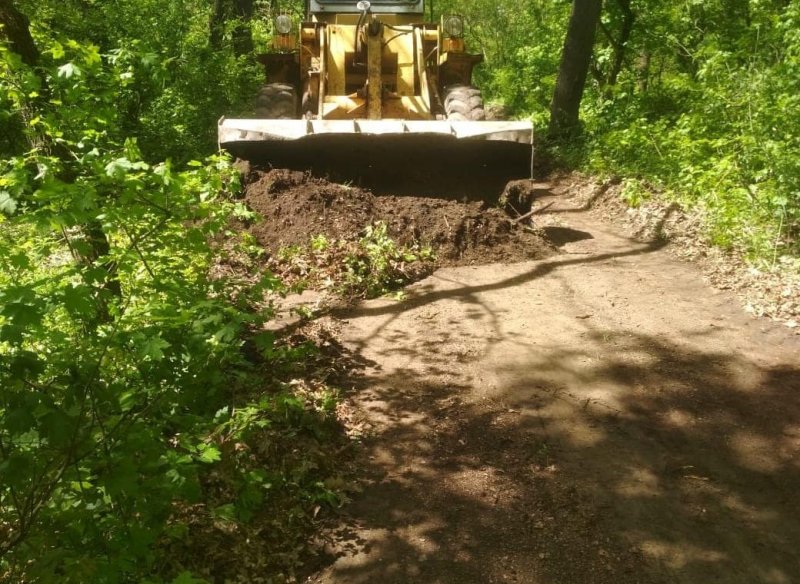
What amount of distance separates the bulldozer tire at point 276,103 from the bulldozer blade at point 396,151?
1.39 metres

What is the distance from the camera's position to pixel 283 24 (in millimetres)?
9414

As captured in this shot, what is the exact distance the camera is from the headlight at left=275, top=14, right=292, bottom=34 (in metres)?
9.35

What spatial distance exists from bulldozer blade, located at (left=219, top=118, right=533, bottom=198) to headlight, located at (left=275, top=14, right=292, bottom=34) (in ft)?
8.75

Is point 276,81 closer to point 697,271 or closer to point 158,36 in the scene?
point 158,36

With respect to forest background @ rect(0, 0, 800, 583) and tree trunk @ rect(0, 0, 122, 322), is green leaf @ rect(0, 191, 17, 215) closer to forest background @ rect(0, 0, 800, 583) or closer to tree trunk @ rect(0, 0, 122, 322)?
forest background @ rect(0, 0, 800, 583)

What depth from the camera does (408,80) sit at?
9086 millimetres

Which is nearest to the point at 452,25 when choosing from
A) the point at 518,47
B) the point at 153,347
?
the point at 153,347

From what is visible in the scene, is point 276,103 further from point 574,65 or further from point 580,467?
point 580,467

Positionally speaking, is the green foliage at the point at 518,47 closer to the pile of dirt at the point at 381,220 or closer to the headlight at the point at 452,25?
the headlight at the point at 452,25

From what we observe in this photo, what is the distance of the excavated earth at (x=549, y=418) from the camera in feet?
10.4

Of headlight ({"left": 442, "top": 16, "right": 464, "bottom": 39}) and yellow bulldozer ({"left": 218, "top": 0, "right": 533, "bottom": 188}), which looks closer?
yellow bulldozer ({"left": 218, "top": 0, "right": 533, "bottom": 188})

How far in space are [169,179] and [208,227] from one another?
1.55ft

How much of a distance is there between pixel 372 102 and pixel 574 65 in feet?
16.9

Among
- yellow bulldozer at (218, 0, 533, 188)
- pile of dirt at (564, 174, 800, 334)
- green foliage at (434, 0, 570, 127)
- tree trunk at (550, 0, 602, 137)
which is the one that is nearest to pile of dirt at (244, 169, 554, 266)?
yellow bulldozer at (218, 0, 533, 188)
